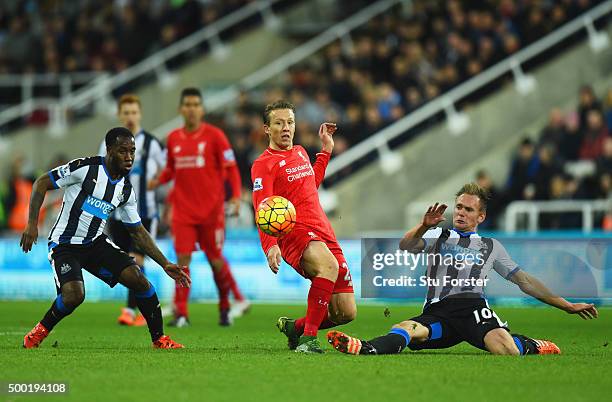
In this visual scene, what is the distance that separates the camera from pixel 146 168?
12969mm

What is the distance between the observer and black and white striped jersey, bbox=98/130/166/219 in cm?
1293

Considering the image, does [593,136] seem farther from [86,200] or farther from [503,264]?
[86,200]

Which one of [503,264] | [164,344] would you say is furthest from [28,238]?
[503,264]

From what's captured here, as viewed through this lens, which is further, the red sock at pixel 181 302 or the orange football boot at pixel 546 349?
the red sock at pixel 181 302

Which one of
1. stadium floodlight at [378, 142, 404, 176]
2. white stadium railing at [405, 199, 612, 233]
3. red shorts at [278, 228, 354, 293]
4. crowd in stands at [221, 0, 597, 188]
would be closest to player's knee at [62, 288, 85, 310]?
red shorts at [278, 228, 354, 293]

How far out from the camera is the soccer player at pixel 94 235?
30.8 ft

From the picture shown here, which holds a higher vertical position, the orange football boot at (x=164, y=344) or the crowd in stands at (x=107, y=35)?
the crowd in stands at (x=107, y=35)

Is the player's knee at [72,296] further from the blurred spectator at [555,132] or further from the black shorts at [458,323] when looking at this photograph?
the blurred spectator at [555,132]

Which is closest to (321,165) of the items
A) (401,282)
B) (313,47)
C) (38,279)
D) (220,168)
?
(401,282)

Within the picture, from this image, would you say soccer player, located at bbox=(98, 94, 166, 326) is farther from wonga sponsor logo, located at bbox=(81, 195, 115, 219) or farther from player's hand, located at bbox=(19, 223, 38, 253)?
player's hand, located at bbox=(19, 223, 38, 253)

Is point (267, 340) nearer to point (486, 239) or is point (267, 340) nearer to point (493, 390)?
point (486, 239)

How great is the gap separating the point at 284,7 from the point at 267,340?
15869mm

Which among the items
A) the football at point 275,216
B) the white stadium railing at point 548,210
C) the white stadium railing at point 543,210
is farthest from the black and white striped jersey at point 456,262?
the white stadium railing at point 548,210

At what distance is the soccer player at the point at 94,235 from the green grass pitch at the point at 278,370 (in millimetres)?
362
